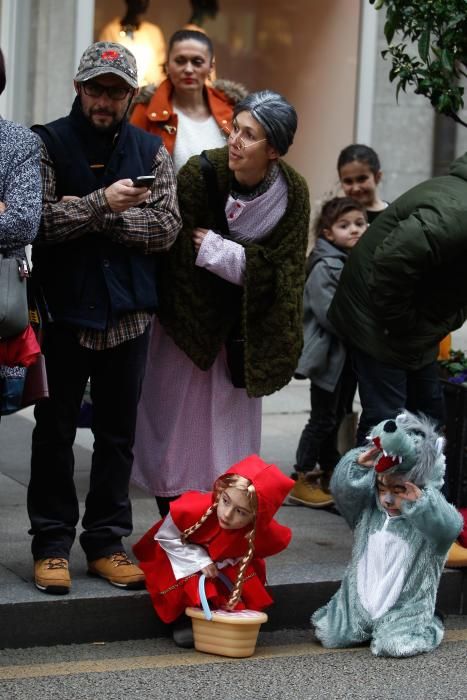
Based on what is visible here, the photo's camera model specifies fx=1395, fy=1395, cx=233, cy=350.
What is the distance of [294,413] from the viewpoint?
30.3ft

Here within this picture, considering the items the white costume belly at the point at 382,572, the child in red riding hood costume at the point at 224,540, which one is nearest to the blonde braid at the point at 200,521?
the child in red riding hood costume at the point at 224,540

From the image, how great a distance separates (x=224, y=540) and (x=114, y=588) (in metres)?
0.49

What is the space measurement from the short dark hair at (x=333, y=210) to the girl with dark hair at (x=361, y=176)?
0.29 m

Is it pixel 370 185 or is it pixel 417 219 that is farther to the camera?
pixel 370 185

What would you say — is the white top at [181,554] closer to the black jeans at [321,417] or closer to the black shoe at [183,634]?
the black shoe at [183,634]

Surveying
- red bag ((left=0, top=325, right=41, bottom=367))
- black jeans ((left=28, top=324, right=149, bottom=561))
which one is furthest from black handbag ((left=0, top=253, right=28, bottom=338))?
black jeans ((left=28, top=324, right=149, bottom=561))

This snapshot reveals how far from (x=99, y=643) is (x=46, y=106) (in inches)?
209

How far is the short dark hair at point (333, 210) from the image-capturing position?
656 cm

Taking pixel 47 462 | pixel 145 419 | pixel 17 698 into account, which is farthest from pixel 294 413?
pixel 17 698

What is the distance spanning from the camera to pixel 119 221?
4949 mm

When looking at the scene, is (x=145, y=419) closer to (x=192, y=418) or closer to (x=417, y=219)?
(x=192, y=418)

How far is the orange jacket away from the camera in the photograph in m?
6.32

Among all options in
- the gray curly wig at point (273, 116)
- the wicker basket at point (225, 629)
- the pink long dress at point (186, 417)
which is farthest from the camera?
the pink long dress at point (186, 417)

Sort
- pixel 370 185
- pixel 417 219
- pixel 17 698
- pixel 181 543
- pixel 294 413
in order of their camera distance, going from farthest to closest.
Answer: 1. pixel 294 413
2. pixel 370 185
3. pixel 417 219
4. pixel 181 543
5. pixel 17 698
